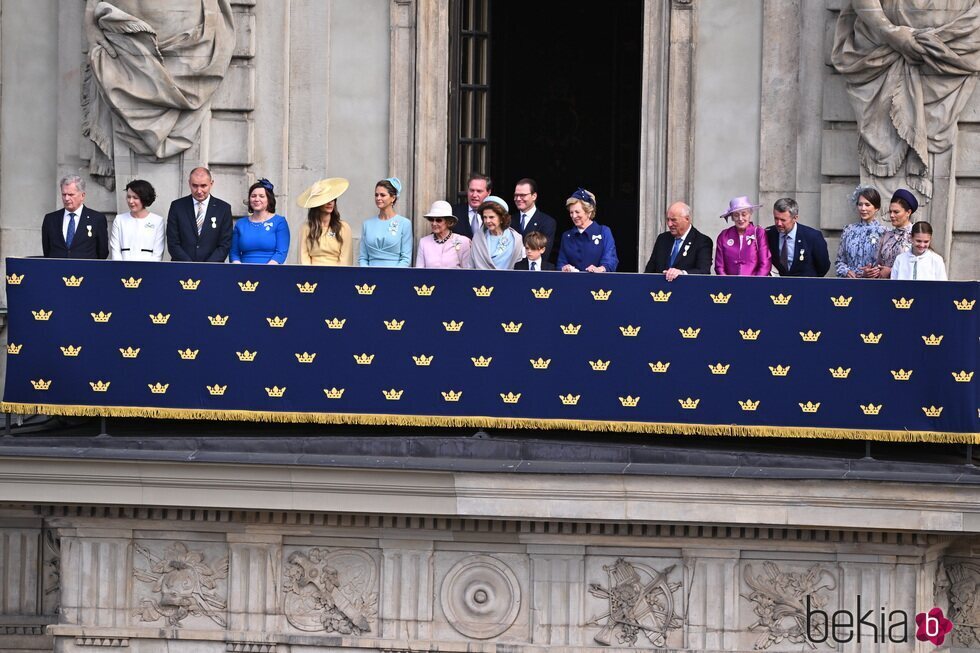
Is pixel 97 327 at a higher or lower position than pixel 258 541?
higher

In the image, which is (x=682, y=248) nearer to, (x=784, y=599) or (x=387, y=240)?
(x=387, y=240)

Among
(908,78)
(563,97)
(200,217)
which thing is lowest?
(200,217)

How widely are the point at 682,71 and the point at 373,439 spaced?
5145 millimetres

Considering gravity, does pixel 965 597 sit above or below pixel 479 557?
below

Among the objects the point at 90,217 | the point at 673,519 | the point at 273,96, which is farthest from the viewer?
the point at 273,96

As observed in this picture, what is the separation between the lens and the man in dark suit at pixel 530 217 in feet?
72.6

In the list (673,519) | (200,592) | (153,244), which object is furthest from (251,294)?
(673,519)

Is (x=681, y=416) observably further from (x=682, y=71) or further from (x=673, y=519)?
(x=682, y=71)

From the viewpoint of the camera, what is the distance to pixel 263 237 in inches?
880

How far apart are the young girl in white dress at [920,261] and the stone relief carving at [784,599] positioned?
2838 mm

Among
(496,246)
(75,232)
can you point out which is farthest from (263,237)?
(496,246)

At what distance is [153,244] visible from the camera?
22.6 meters

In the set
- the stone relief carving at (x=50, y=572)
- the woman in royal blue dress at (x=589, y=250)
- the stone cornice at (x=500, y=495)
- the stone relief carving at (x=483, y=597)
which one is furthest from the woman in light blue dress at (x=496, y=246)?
the stone relief carving at (x=50, y=572)

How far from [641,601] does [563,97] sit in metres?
10.3
